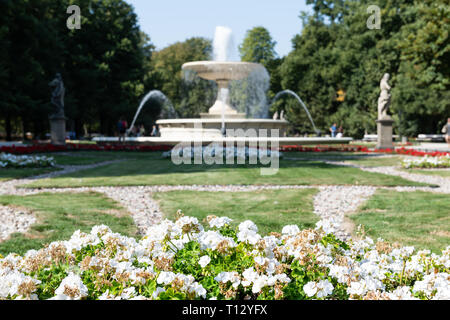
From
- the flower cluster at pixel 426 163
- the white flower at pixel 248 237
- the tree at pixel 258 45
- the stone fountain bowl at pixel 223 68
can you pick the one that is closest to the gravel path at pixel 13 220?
the white flower at pixel 248 237

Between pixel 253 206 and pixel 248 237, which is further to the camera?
pixel 253 206

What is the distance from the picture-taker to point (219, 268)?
2744 millimetres

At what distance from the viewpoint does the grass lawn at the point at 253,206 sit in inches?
252

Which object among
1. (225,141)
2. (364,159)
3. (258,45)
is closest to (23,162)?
(225,141)

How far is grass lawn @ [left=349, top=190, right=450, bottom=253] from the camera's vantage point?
5.45m

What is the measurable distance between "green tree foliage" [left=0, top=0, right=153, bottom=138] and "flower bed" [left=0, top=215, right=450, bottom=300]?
26.3 m

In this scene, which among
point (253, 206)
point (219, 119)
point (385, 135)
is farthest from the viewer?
point (385, 135)

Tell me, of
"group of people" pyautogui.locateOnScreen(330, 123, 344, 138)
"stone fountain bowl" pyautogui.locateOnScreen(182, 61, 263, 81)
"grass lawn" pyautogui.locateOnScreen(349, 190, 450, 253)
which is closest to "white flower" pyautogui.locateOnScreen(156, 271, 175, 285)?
"grass lawn" pyautogui.locateOnScreen(349, 190, 450, 253)

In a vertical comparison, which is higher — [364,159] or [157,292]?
[157,292]

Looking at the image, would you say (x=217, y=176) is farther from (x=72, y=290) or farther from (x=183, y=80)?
(x=183, y=80)

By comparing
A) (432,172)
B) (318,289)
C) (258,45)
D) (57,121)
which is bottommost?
(432,172)

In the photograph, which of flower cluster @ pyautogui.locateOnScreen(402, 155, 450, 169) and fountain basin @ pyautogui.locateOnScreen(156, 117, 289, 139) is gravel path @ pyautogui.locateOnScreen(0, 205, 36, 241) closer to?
flower cluster @ pyautogui.locateOnScreen(402, 155, 450, 169)

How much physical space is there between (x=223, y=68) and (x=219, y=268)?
23272 mm

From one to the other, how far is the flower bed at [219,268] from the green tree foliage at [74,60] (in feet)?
86.2
